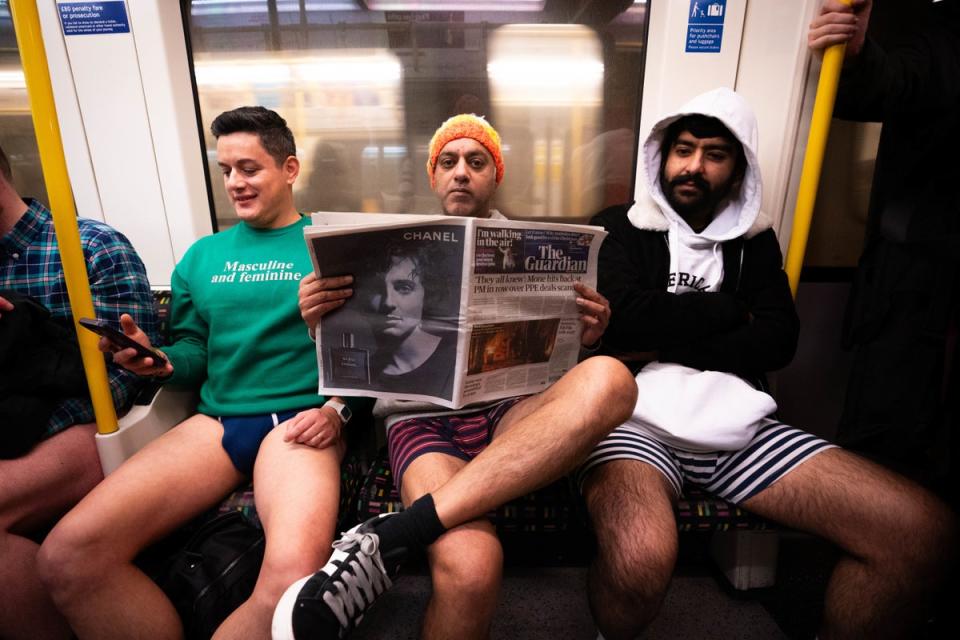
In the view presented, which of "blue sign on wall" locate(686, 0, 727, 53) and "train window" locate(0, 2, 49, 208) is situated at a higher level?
"blue sign on wall" locate(686, 0, 727, 53)

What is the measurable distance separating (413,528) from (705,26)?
1881 millimetres

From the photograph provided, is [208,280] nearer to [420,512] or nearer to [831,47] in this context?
[420,512]

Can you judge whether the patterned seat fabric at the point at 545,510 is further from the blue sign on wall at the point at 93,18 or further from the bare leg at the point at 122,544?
the blue sign on wall at the point at 93,18

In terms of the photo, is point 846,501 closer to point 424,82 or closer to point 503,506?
point 503,506

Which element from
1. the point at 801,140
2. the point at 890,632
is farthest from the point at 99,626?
the point at 801,140

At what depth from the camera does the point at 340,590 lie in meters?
0.98

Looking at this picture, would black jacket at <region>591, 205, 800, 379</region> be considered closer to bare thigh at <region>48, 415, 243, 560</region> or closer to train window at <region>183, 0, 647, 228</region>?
train window at <region>183, 0, 647, 228</region>

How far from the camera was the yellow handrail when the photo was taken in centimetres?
133

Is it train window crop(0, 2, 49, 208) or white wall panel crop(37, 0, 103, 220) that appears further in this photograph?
train window crop(0, 2, 49, 208)

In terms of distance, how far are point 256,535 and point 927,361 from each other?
175cm

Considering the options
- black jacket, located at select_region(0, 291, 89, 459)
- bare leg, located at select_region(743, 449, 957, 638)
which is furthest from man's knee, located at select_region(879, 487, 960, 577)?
black jacket, located at select_region(0, 291, 89, 459)

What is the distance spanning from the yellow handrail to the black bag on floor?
5.91 ft

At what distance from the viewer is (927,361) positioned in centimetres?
115

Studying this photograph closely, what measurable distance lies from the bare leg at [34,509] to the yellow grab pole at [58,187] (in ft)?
0.39
